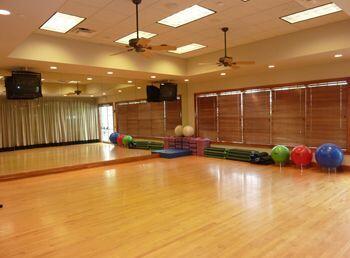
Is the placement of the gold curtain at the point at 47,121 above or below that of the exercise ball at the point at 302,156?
above

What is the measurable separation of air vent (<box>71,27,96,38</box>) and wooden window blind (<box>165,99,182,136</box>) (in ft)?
17.4

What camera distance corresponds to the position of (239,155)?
330 inches

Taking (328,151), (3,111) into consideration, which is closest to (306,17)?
(328,151)

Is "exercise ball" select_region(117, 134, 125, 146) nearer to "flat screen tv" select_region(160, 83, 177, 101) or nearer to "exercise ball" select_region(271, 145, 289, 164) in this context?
"flat screen tv" select_region(160, 83, 177, 101)

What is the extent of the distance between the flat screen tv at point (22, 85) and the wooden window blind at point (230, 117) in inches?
224

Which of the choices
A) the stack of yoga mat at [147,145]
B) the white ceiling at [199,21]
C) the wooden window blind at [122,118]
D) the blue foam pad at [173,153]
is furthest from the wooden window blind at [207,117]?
the wooden window blind at [122,118]

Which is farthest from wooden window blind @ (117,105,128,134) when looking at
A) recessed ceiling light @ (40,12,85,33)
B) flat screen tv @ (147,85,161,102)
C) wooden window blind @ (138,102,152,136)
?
recessed ceiling light @ (40,12,85,33)

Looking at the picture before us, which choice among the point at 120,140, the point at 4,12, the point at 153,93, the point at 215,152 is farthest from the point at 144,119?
the point at 4,12

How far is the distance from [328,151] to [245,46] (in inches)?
129

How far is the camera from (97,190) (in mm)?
5465

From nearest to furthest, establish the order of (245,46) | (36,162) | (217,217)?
(217,217) < (245,46) < (36,162)

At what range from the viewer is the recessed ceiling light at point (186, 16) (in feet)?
16.0

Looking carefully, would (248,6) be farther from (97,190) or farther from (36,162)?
(36,162)

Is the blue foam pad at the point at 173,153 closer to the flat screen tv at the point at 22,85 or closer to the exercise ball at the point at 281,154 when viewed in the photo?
the exercise ball at the point at 281,154
